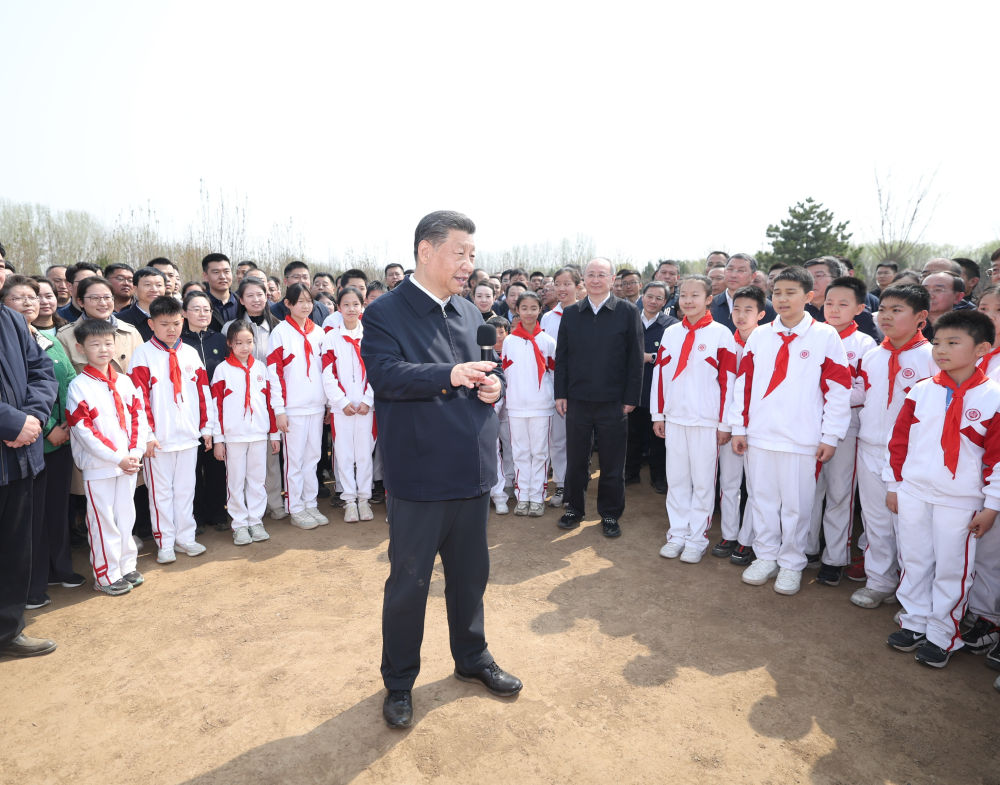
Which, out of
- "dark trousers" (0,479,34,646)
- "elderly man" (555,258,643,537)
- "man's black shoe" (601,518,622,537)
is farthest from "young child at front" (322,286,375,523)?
"dark trousers" (0,479,34,646)

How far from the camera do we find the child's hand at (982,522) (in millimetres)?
3369

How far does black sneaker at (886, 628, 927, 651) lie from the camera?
12.1 feet

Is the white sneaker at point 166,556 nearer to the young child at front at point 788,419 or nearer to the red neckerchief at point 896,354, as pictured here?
the young child at front at point 788,419

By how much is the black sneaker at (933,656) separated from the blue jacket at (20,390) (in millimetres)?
5444

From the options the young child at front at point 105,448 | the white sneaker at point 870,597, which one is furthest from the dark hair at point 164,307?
the white sneaker at point 870,597

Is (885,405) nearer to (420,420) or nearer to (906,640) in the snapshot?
(906,640)

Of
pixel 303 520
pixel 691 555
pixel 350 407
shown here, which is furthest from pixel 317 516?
pixel 691 555

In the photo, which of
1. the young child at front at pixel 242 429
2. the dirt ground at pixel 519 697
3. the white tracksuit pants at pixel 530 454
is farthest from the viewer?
the white tracksuit pants at pixel 530 454

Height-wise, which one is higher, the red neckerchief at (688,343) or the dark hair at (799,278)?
the dark hair at (799,278)

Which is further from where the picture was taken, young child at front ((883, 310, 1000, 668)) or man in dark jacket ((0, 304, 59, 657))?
man in dark jacket ((0, 304, 59, 657))

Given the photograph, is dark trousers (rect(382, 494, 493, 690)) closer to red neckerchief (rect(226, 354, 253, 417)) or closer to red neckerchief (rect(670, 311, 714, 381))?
red neckerchief (rect(670, 311, 714, 381))

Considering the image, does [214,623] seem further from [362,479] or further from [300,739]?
[362,479]

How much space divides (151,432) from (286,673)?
259 cm

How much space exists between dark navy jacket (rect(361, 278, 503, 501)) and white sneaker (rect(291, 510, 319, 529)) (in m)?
3.23
